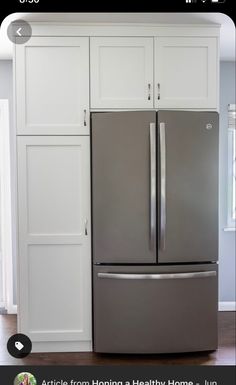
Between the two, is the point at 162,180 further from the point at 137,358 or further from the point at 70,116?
the point at 137,358

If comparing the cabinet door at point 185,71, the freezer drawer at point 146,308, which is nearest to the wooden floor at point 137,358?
the freezer drawer at point 146,308

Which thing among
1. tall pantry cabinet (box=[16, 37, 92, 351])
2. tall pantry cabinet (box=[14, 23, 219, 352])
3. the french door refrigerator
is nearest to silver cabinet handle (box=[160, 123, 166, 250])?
the french door refrigerator

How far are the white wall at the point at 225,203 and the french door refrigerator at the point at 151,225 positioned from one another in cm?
69

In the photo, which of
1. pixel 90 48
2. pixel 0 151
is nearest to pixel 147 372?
pixel 90 48

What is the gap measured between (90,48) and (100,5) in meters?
1.43

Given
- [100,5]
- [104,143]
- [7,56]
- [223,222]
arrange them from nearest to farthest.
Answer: [100,5] → [104,143] → [7,56] → [223,222]

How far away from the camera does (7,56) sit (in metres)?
2.28

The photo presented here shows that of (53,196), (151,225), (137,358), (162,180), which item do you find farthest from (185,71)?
(137,358)

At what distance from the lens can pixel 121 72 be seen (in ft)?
6.08

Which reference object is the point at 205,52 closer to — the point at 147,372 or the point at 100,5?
the point at 100,5

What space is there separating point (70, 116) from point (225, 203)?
128 centimetres

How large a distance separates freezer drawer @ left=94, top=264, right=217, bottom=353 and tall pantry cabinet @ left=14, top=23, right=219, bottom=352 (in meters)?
0.12

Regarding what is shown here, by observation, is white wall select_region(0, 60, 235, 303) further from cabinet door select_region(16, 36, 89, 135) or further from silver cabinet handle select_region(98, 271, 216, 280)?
silver cabinet handle select_region(98, 271, 216, 280)

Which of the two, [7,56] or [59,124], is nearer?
[59,124]
